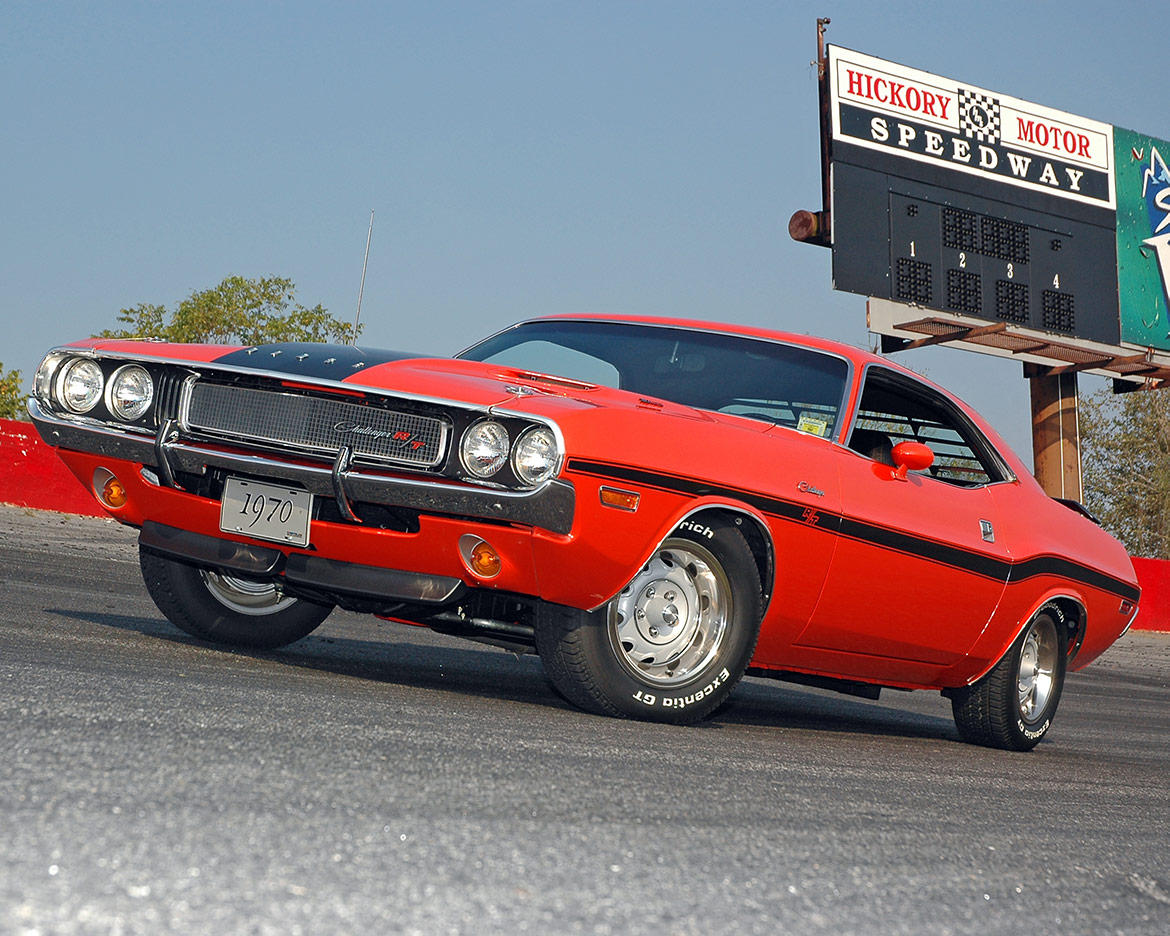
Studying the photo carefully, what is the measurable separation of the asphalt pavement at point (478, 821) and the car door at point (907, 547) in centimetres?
54

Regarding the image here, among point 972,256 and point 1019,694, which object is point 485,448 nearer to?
point 1019,694

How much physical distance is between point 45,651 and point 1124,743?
508cm

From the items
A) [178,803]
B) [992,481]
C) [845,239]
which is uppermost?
[845,239]

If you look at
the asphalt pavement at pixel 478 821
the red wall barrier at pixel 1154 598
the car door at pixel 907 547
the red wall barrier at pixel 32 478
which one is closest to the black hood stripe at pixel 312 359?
the asphalt pavement at pixel 478 821

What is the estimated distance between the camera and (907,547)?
483 cm

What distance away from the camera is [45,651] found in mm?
4008

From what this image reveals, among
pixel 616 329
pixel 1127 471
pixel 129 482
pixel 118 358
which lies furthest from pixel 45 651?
pixel 1127 471

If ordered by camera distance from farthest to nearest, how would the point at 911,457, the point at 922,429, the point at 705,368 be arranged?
the point at 922,429 → the point at 705,368 → the point at 911,457

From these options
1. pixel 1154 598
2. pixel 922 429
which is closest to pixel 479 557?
pixel 922 429

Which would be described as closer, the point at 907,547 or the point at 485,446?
the point at 485,446

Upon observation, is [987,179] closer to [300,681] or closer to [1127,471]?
[300,681]

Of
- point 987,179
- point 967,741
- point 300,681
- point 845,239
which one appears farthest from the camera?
point 987,179

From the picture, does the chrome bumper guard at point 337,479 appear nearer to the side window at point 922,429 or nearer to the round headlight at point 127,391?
the round headlight at point 127,391

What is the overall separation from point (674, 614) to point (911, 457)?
1281 mm
